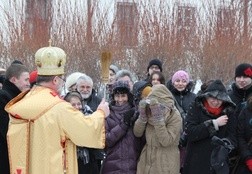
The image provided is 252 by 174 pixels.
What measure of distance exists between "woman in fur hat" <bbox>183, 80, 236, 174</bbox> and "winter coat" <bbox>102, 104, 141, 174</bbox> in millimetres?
553

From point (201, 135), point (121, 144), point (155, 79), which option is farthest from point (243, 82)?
point (121, 144)

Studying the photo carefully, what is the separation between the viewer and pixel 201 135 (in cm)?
505

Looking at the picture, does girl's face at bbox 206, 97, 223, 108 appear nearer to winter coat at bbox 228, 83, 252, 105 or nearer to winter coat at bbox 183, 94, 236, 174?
winter coat at bbox 183, 94, 236, 174

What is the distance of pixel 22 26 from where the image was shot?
12.0 metres

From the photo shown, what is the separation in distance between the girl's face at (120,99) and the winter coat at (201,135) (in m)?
0.68

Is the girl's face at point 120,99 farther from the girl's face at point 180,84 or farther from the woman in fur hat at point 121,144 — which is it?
the girl's face at point 180,84

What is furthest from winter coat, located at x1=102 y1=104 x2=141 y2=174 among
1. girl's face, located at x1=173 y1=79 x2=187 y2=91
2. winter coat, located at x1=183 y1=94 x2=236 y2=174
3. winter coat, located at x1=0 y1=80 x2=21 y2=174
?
girl's face, located at x1=173 y1=79 x2=187 y2=91

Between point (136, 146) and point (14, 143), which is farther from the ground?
point (14, 143)

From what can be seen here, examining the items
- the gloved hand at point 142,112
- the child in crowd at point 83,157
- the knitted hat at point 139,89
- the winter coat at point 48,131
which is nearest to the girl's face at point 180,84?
the knitted hat at point 139,89

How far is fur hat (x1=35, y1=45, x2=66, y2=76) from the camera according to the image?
3842mm

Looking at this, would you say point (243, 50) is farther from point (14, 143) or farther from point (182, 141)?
point (14, 143)

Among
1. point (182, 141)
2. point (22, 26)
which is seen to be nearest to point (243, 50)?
point (22, 26)

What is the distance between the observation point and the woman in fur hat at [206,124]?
200 inches

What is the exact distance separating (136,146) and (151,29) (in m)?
7.33
